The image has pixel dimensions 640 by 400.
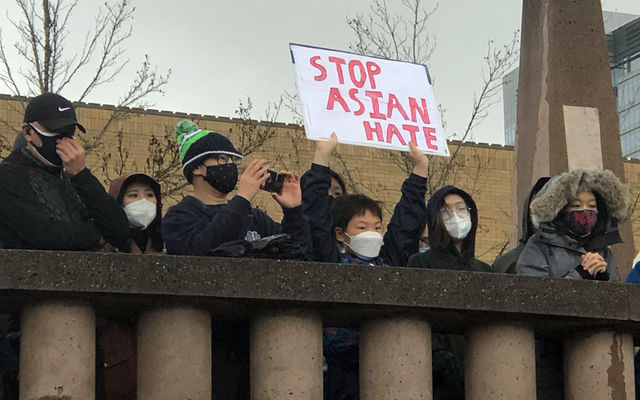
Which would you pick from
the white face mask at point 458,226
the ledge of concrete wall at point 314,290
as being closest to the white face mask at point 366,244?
the white face mask at point 458,226

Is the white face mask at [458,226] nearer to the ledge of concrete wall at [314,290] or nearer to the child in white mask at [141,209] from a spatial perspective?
the ledge of concrete wall at [314,290]

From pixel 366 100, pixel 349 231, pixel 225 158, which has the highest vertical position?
pixel 366 100

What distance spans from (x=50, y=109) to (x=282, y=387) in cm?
182

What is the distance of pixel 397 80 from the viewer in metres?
8.59

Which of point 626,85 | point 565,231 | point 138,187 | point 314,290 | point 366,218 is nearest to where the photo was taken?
point 314,290

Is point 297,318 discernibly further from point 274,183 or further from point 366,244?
point 366,244

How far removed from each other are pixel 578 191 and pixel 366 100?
1.21m

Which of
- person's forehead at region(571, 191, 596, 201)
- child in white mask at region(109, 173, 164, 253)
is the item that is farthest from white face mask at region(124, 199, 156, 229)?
person's forehead at region(571, 191, 596, 201)

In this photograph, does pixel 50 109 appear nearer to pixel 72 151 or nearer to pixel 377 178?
pixel 72 151

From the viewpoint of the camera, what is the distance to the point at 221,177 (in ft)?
25.7

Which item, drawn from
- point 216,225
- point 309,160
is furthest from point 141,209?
point 309,160

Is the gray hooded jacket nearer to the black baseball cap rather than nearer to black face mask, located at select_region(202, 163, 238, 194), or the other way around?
black face mask, located at select_region(202, 163, 238, 194)

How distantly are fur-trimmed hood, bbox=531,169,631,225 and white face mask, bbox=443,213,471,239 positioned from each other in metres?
0.36

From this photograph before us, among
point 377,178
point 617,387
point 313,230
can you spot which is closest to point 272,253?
point 313,230
